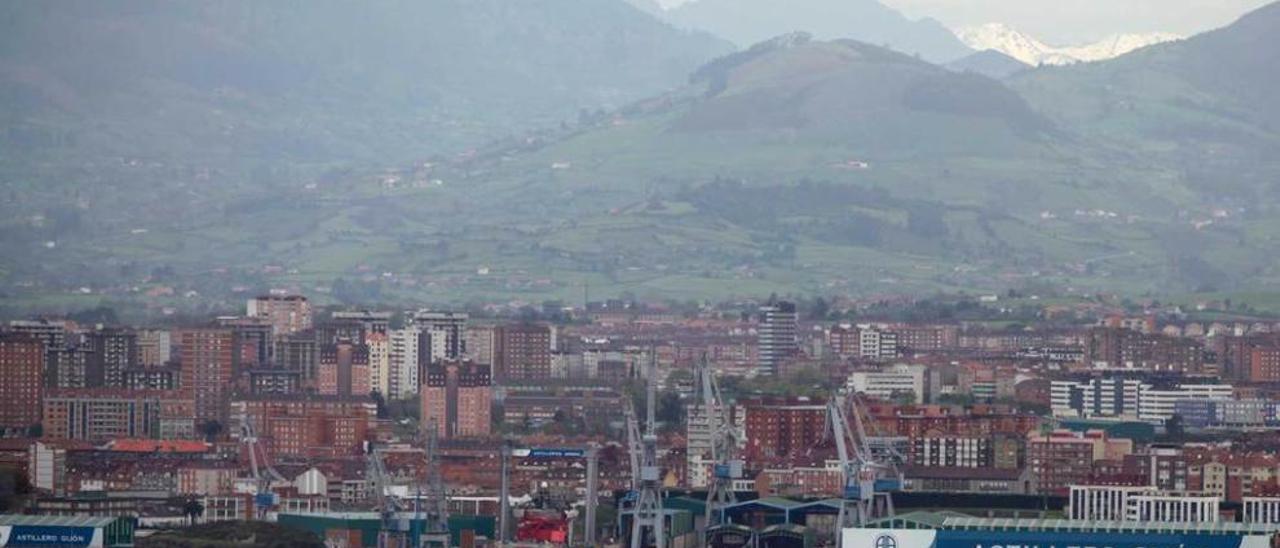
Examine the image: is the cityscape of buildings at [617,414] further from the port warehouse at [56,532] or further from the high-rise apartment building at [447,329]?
the port warehouse at [56,532]

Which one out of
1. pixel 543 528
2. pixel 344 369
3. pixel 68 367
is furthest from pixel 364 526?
pixel 344 369

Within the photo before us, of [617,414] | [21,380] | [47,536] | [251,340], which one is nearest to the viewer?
[47,536]

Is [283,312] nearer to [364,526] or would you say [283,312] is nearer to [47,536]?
[364,526]

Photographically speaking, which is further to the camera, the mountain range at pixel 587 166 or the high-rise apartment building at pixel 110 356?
the mountain range at pixel 587 166

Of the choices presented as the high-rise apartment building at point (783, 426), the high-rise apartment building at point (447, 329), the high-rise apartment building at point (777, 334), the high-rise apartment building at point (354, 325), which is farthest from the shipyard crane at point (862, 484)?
the high-rise apartment building at point (777, 334)

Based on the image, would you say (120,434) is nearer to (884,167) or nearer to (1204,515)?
(1204,515)

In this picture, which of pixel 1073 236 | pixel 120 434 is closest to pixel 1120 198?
pixel 1073 236

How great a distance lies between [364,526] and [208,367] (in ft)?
89.2

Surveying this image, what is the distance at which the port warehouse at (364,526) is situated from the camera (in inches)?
1916

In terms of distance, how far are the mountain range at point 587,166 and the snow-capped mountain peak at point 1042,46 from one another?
19.4 m

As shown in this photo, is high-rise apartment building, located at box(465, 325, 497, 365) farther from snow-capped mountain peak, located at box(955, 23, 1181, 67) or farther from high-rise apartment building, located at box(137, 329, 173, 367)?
snow-capped mountain peak, located at box(955, 23, 1181, 67)

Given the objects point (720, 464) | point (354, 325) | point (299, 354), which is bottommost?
point (720, 464)

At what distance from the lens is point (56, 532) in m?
40.0

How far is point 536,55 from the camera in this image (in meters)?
175
